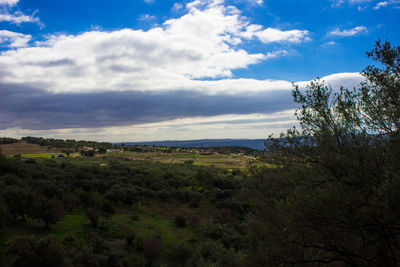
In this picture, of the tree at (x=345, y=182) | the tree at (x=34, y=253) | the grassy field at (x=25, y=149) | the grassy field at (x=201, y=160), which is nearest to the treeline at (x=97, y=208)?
the tree at (x=34, y=253)

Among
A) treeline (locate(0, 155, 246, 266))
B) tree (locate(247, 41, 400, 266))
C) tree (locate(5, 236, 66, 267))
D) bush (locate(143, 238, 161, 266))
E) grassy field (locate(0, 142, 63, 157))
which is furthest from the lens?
grassy field (locate(0, 142, 63, 157))

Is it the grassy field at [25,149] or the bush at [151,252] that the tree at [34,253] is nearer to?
the bush at [151,252]

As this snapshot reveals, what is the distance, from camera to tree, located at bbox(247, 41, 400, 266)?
20.1ft

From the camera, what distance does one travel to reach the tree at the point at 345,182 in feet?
20.1

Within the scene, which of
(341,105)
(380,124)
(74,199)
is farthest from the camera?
(74,199)

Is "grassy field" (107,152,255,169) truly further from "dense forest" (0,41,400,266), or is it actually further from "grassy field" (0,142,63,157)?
"dense forest" (0,41,400,266)

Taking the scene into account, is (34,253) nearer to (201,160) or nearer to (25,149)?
(201,160)

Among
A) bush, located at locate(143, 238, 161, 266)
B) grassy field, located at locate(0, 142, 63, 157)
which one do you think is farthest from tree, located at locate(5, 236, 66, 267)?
grassy field, located at locate(0, 142, 63, 157)

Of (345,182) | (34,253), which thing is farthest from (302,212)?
(34,253)

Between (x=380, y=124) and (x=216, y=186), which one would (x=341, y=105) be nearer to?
(x=380, y=124)

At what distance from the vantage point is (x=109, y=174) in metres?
56.2

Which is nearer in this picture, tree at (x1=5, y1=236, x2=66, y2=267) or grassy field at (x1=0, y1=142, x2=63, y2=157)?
tree at (x1=5, y1=236, x2=66, y2=267)

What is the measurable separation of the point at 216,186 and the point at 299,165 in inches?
2132

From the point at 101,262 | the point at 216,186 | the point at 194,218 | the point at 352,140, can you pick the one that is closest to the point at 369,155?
the point at 352,140
